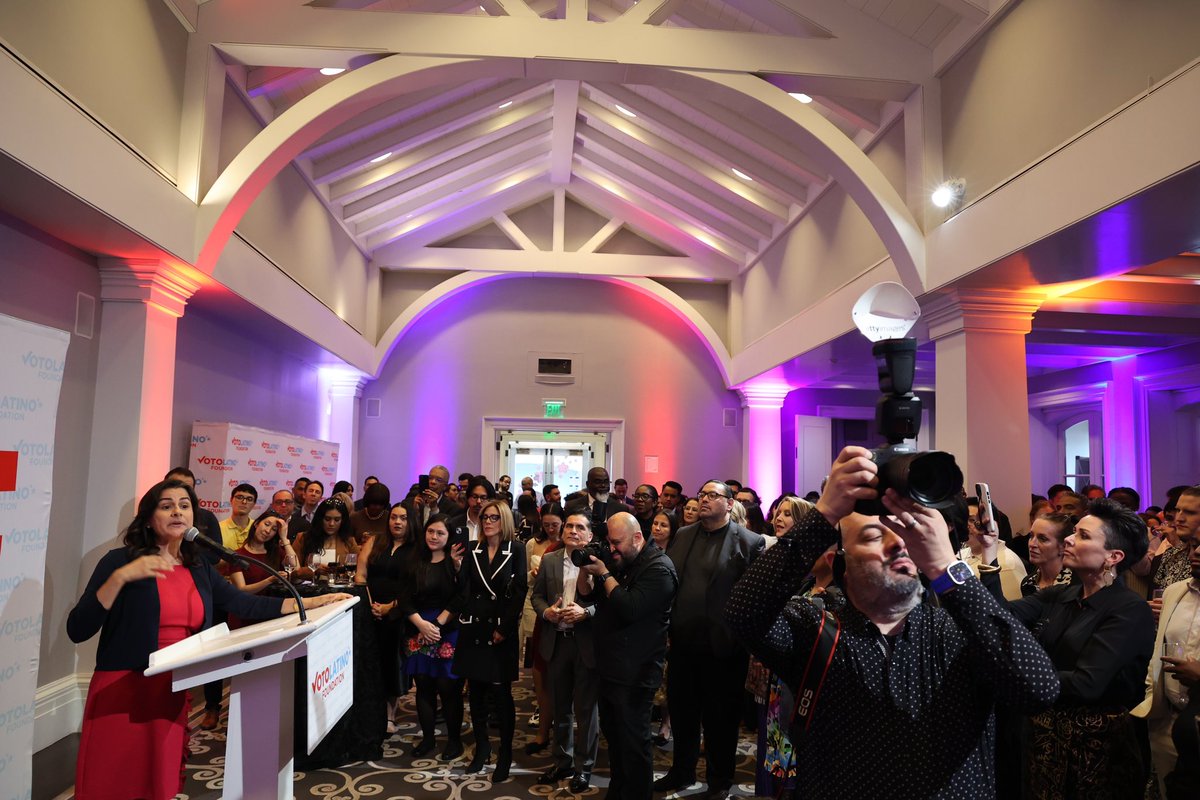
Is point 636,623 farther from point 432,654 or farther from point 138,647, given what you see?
point 138,647

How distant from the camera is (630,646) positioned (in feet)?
12.0

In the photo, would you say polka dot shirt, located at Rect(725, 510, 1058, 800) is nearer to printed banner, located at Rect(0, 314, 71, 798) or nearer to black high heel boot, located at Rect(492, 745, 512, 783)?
black high heel boot, located at Rect(492, 745, 512, 783)

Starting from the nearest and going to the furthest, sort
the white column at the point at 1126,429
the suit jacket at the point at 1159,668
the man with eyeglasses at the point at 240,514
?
the suit jacket at the point at 1159,668
the man with eyeglasses at the point at 240,514
the white column at the point at 1126,429

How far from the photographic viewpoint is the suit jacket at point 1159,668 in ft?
9.23

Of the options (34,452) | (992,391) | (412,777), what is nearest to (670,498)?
(992,391)

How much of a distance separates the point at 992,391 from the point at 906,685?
4.49 metres

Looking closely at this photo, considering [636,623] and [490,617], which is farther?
[490,617]

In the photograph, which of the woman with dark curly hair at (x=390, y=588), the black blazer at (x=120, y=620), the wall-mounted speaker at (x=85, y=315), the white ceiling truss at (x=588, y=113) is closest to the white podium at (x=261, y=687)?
the black blazer at (x=120, y=620)

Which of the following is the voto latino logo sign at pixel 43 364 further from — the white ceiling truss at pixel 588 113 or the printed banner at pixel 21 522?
the white ceiling truss at pixel 588 113

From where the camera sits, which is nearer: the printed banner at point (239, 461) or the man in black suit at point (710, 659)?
the man in black suit at point (710, 659)

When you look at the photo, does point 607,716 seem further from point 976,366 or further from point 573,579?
point 976,366

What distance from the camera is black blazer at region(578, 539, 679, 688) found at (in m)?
3.62

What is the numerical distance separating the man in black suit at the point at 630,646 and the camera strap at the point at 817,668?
200cm

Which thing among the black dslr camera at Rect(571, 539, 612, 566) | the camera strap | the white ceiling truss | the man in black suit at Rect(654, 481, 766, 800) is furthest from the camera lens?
the white ceiling truss
